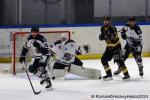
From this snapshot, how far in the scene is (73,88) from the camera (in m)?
7.87

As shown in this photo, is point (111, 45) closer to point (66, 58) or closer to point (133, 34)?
point (133, 34)

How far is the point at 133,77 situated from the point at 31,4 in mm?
4808

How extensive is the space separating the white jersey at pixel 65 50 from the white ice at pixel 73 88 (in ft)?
1.22

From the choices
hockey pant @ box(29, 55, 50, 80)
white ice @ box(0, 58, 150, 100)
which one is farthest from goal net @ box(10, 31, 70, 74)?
hockey pant @ box(29, 55, 50, 80)

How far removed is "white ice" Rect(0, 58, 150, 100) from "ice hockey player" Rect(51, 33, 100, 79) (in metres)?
0.19

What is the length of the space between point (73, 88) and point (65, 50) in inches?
42.1

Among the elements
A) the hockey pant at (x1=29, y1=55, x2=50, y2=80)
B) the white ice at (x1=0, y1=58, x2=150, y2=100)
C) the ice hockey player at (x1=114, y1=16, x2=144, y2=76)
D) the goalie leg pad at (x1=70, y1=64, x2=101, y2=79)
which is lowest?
the white ice at (x1=0, y1=58, x2=150, y2=100)

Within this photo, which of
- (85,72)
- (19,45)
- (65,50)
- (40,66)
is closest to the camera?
(40,66)

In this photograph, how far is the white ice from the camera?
7.13m

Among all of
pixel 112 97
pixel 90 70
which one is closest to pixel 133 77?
pixel 90 70

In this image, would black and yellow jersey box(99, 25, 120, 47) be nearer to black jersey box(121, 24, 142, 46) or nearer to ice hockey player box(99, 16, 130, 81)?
ice hockey player box(99, 16, 130, 81)

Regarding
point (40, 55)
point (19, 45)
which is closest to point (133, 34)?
→ point (40, 55)

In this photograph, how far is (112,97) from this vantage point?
22.9ft

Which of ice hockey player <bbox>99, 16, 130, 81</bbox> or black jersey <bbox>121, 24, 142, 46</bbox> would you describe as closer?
ice hockey player <bbox>99, 16, 130, 81</bbox>
